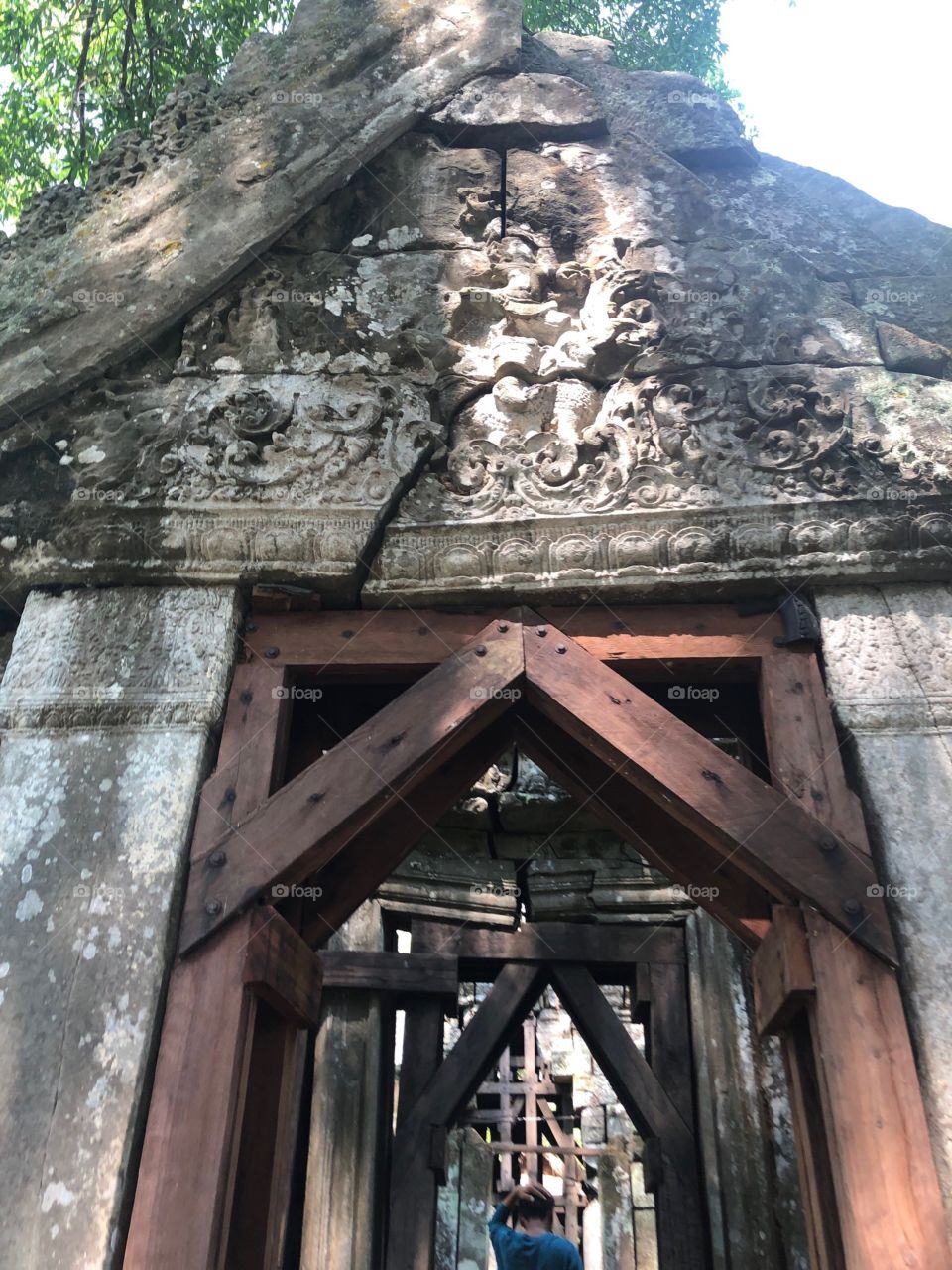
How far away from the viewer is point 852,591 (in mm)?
2889

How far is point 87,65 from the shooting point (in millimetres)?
7215

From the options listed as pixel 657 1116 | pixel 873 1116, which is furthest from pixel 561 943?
pixel 873 1116

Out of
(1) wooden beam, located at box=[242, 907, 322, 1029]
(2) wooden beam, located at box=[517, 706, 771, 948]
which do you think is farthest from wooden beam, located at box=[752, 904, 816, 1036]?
(1) wooden beam, located at box=[242, 907, 322, 1029]

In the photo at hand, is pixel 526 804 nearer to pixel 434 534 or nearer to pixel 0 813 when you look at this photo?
pixel 434 534

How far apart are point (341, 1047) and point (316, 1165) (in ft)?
1.74

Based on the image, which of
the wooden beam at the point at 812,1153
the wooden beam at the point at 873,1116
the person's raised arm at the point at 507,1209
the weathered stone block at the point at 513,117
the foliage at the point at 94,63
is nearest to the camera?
the wooden beam at the point at 873,1116

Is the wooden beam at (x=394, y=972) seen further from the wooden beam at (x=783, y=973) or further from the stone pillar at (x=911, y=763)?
the stone pillar at (x=911, y=763)

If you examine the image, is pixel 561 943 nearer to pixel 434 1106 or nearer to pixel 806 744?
pixel 434 1106

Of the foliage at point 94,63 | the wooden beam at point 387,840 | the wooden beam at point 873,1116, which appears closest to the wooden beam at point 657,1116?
the wooden beam at point 387,840

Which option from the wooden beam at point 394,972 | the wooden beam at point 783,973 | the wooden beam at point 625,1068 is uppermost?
the wooden beam at point 394,972

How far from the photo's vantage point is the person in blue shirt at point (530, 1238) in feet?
18.7

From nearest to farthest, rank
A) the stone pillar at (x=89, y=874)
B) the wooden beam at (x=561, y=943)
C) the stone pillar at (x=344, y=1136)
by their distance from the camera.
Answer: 1. the stone pillar at (x=89, y=874)
2. the stone pillar at (x=344, y=1136)
3. the wooden beam at (x=561, y=943)

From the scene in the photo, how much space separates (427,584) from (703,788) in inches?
38.9

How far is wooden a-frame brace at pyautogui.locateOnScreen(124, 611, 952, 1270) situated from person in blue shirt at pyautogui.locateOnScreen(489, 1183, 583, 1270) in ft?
12.4
